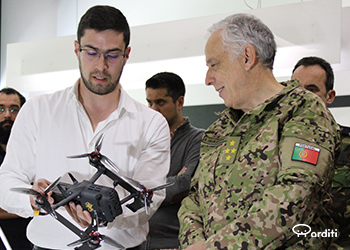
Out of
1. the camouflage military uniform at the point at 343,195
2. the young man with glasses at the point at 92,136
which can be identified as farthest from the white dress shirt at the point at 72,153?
the camouflage military uniform at the point at 343,195

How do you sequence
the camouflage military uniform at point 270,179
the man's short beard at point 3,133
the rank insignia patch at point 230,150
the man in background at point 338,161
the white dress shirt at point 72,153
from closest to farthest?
the camouflage military uniform at point 270,179, the rank insignia patch at point 230,150, the white dress shirt at point 72,153, the man in background at point 338,161, the man's short beard at point 3,133

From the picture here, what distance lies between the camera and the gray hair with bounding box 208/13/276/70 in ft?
5.19

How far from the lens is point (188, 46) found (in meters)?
3.76

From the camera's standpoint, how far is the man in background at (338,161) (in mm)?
1772

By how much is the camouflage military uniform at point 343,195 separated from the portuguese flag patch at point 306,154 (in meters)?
0.52

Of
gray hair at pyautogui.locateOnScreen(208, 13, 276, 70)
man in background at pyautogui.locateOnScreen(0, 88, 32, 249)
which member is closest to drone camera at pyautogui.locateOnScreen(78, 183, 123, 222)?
gray hair at pyautogui.locateOnScreen(208, 13, 276, 70)

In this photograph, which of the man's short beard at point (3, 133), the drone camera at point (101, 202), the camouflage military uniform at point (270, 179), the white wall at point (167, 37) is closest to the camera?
the camouflage military uniform at point (270, 179)

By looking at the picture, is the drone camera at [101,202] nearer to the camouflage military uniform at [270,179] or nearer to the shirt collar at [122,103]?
the camouflage military uniform at [270,179]

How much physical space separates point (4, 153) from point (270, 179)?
6.80ft

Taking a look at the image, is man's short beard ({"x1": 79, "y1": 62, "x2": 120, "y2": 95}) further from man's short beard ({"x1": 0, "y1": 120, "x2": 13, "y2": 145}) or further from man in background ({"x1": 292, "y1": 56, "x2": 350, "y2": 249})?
man's short beard ({"x1": 0, "y1": 120, "x2": 13, "y2": 145})

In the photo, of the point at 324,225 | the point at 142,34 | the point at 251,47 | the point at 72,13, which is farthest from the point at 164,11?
the point at 324,225

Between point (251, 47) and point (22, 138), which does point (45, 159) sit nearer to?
point (22, 138)

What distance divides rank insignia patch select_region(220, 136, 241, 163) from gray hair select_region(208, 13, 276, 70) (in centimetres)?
33

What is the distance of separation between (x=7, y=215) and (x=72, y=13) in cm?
360
